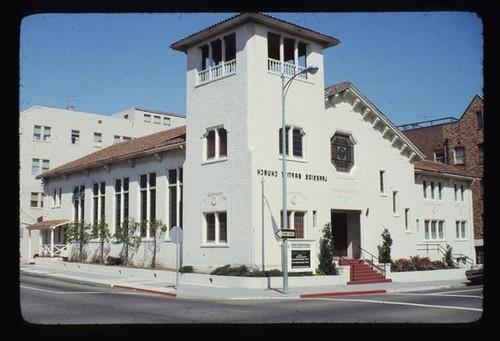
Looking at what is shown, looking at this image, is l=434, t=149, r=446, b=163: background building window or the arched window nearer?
the arched window

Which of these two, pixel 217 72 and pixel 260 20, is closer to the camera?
pixel 260 20

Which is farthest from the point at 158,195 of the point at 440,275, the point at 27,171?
the point at 27,171

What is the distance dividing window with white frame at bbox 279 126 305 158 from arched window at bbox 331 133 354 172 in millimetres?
3172

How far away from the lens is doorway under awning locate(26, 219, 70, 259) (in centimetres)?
3903

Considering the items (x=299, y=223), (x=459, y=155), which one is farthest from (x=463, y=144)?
(x=299, y=223)

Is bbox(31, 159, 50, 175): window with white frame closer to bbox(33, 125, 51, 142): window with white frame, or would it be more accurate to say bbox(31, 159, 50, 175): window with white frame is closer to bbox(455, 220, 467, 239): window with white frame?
bbox(33, 125, 51, 142): window with white frame

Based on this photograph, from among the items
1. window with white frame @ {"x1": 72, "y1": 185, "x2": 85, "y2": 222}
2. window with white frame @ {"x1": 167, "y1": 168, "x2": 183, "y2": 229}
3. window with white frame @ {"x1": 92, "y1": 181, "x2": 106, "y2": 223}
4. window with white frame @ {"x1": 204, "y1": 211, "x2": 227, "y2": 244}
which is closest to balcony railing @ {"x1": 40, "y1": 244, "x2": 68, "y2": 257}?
window with white frame @ {"x1": 72, "y1": 185, "x2": 85, "y2": 222}

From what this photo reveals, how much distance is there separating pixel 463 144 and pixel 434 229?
11445 millimetres

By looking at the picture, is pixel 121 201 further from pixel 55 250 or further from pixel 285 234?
pixel 285 234

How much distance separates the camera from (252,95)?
25656 millimetres

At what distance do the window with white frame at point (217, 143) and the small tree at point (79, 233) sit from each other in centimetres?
1296

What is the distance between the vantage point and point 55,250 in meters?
40.1
